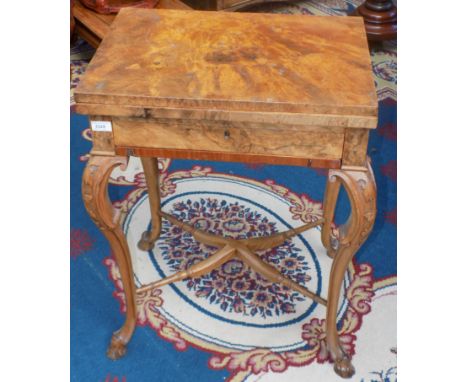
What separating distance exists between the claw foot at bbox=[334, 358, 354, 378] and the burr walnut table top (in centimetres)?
65

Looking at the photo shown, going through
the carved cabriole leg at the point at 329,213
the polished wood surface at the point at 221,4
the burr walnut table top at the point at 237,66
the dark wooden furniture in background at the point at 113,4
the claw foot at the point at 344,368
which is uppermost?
the burr walnut table top at the point at 237,66

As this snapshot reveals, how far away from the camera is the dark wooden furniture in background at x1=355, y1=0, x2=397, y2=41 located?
107 inches

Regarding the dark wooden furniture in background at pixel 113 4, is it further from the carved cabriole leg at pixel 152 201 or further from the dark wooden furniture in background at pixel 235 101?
the dark wooden furniture in background at pixel 235 101

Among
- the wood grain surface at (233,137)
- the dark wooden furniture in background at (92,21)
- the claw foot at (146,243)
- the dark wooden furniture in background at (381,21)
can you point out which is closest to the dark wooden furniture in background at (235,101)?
the wood grain surface at (233,137)

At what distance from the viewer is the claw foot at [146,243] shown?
5.55 ft

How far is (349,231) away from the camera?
3.71ft

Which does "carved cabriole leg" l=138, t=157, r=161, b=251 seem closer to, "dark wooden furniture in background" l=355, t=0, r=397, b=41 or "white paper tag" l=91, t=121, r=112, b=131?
"white paper tag" l=91, t=121, r=112, b=131

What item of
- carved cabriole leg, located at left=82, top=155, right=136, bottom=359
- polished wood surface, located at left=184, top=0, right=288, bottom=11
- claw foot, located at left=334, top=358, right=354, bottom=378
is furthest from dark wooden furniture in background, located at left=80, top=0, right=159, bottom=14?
claw foot, located at left=334, top=358, right=354, bottom=378

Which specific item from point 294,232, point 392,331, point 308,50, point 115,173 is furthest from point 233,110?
point 115,173

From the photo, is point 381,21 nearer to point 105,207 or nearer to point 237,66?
point 237,66

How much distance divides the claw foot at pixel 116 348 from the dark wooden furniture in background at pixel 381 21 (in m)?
1.92

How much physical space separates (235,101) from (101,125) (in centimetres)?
25

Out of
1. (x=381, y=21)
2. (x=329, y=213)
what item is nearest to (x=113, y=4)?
(x=381, y=21)

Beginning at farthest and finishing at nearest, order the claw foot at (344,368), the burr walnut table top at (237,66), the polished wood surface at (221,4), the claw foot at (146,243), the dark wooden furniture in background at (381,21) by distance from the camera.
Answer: the polished wood surface at (221,4) < the dark wooden furniture in background at (381,21) < the claw foot at (146,243) < the claw foot at (344,368) < the burr walnut table top at (237,66)
